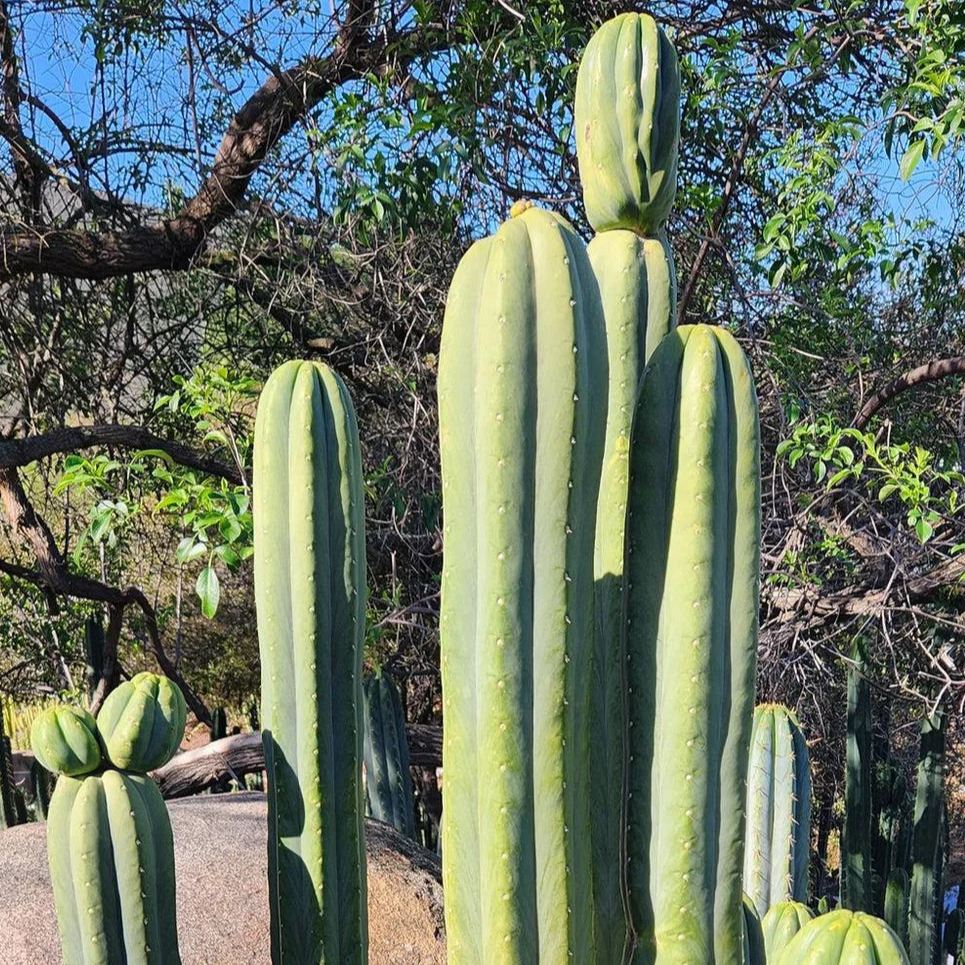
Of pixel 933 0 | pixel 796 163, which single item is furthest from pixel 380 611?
pixel 933 0

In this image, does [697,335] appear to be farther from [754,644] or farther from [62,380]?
[62,380]

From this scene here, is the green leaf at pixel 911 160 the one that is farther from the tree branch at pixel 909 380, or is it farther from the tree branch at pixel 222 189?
the tree branch at pixel 222 189

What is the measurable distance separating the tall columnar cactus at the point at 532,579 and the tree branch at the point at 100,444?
3.28 metres

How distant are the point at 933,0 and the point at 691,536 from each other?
287cm

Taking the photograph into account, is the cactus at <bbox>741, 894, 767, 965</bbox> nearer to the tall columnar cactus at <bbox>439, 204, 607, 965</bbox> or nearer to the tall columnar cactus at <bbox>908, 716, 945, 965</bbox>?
the tall columnar cactus at <bbox>439, 204, 607, 965</bbox>

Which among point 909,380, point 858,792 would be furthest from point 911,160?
point 858,792

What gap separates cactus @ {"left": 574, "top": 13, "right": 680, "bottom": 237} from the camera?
5.35 feet

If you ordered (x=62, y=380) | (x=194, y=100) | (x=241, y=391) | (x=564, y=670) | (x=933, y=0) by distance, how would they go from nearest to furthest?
(x=564, y=670) → (x=933, y=0) → (x=241, y=391) → (x=194, y=100) → (x=62, y=380)

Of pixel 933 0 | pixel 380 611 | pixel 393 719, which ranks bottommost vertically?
pixel 393 719

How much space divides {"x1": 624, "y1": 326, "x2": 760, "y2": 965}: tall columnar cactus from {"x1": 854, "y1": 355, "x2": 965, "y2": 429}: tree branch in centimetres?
312

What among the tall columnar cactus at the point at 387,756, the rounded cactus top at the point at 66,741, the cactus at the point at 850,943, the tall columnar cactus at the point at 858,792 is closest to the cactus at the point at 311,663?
the rounded cactus top at the point at 66,741

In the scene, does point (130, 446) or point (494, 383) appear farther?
point (130, 446)

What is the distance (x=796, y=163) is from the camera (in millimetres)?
3740

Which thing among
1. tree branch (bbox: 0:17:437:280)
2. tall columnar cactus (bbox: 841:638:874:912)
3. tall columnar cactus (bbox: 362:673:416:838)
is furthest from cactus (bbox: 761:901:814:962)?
tree branch (bbox: 0:17:437:280)
